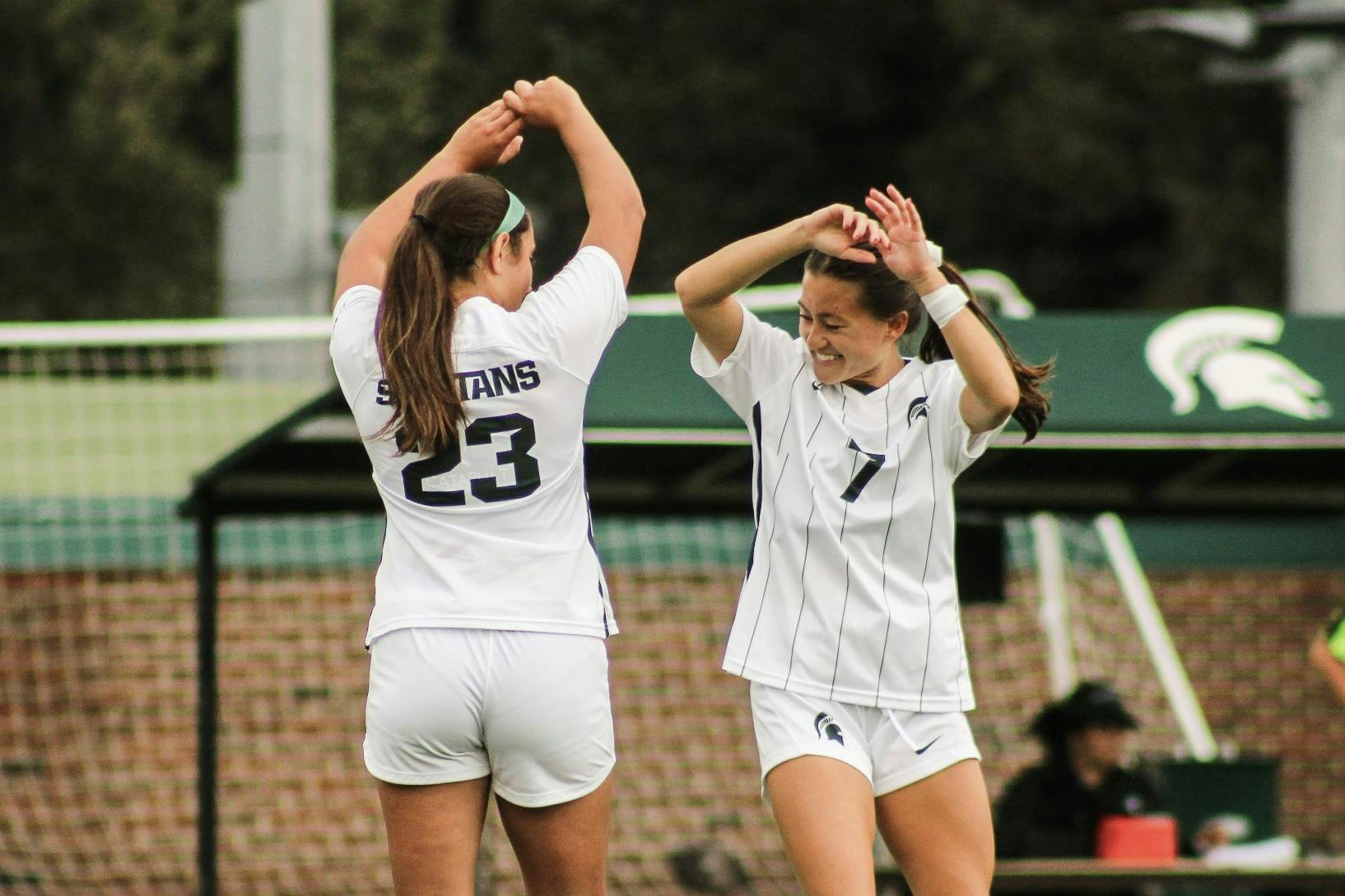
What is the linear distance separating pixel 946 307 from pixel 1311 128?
7.73 meters

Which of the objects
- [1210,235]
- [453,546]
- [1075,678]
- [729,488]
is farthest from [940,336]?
[1210,235]

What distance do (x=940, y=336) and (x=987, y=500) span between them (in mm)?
3044

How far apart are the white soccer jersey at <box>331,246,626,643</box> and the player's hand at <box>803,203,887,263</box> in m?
0.47

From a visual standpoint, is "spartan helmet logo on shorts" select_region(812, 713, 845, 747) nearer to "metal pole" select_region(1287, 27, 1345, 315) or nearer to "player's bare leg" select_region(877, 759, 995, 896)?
"player's bare leg" select_region(877, 759, 995, 896)

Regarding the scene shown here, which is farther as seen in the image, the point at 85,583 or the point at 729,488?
the point at 85,583

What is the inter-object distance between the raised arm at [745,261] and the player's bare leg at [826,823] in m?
0.87

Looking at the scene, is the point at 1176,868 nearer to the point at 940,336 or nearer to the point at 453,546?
the point at 940,336

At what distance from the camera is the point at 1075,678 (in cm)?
1022

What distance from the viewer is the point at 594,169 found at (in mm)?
3715

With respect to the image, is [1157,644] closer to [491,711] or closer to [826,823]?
[826,823]

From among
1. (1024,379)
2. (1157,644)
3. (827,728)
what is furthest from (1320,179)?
(827,728)

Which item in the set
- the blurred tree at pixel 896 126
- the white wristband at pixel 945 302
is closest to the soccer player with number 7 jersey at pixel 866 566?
the white wristband at pixel 945 302

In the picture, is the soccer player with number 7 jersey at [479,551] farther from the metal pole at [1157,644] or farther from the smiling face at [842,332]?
the metal pole at [1157,644]

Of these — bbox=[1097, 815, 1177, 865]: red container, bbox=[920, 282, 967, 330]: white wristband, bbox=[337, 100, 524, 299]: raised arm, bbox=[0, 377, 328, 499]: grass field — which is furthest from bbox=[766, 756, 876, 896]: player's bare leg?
bbox=[0, 377, 328, 499]: grass field
